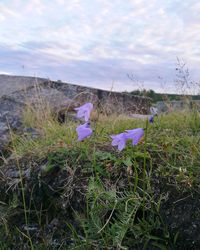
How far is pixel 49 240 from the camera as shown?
8.45 ft

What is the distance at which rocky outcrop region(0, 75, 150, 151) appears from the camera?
6.31m

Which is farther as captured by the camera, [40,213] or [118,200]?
[40,213]

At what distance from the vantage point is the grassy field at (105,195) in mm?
2197

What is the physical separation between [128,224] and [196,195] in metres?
0.45

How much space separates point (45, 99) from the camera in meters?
7.06

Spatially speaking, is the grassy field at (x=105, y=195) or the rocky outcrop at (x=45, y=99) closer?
the grassy field at (x=105, y=195)

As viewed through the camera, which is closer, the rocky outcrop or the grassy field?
the grassy field

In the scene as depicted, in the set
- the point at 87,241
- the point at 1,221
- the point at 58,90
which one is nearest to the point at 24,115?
the point at 58,90

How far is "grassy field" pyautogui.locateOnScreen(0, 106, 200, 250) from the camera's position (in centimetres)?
220

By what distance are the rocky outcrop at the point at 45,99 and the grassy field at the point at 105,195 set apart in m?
2.18

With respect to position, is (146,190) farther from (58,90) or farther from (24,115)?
(58,90)

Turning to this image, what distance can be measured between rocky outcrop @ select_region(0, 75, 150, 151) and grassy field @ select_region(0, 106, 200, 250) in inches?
85.8

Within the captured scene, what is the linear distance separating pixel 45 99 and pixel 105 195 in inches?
193

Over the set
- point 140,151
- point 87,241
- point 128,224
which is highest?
point 140,151
